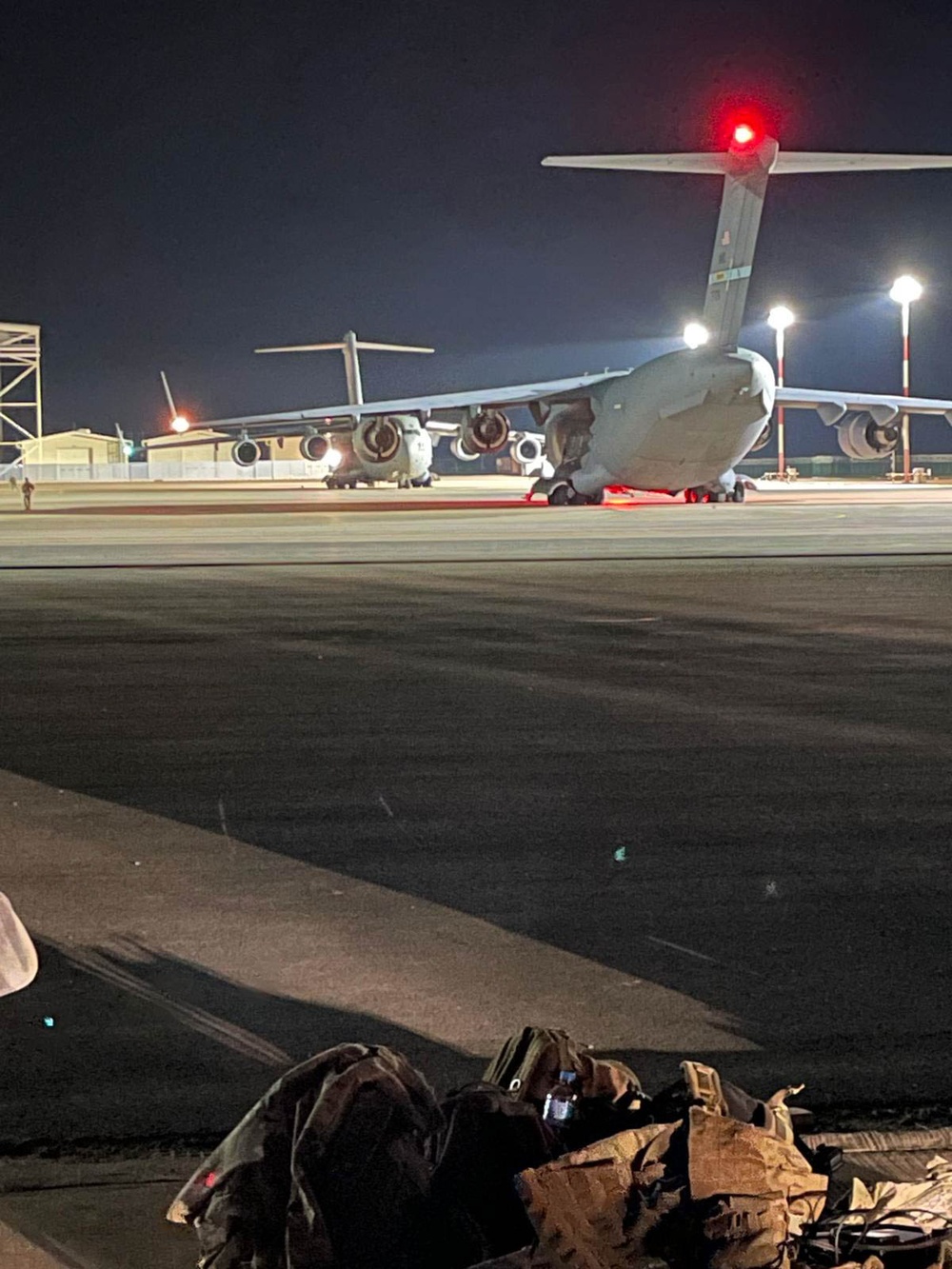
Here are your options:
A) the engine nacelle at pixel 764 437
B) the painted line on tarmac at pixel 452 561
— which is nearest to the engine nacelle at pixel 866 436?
the engine nacelle at pixel 764 437

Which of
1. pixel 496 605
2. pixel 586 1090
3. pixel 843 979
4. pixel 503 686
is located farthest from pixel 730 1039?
pixel 496 605

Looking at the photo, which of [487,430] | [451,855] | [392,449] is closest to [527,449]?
[487,430]

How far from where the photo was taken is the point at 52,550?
26203 mm

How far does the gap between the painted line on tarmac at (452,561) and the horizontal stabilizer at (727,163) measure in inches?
491

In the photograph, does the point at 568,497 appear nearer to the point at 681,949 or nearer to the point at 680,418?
the point at 680,418

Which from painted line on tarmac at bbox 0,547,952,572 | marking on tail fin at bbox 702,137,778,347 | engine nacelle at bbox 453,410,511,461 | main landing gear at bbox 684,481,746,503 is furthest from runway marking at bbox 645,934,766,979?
main landing gear at bbox 684,481,746,503

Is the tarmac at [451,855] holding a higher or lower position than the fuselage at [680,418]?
lower

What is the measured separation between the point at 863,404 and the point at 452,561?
2378 cm

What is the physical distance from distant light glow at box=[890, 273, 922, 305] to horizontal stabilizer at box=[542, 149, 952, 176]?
1060 inches

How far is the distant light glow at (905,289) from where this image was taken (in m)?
60.6

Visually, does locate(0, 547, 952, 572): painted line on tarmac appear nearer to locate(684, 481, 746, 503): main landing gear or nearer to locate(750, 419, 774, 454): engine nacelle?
locate(750, 419, 774, 454): engine nacelle

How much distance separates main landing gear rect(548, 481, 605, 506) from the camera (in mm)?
42125

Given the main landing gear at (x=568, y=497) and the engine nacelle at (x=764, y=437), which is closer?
the engine nacelle at (x=764, y=437)

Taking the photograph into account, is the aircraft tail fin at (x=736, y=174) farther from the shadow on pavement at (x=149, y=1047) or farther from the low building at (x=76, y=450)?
the low building at (x=76, y=450)
